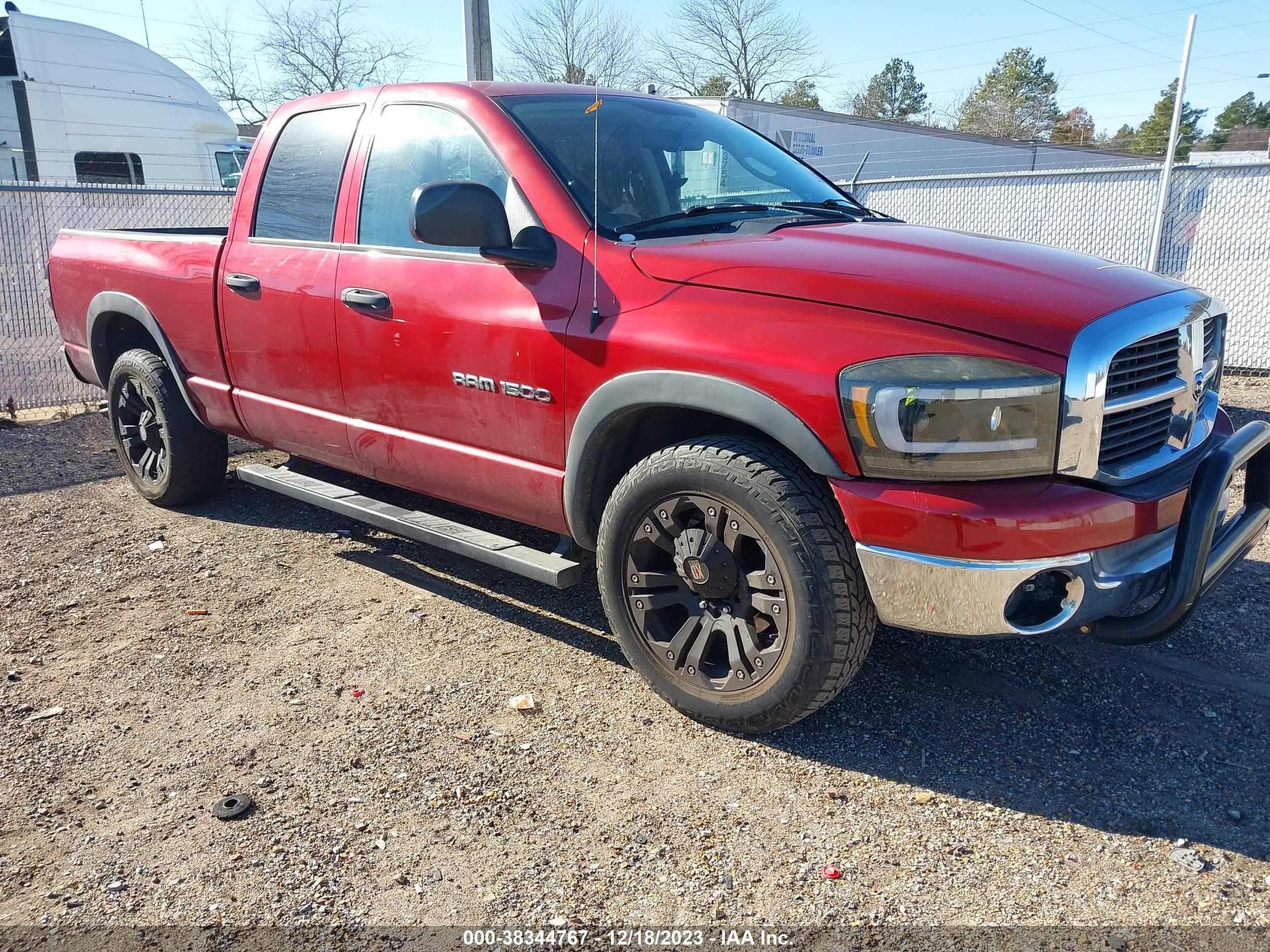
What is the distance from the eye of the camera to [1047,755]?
3008mm

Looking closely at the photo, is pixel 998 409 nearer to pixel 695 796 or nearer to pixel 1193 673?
pixel 695 796

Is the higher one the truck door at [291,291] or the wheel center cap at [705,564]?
the truck door at [291,291]

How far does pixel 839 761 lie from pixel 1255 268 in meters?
7.92

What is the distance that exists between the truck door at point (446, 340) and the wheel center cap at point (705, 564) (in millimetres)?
574

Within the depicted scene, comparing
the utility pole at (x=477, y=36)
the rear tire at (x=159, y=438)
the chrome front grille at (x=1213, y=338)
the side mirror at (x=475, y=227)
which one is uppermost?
the utility pole at (x=477, y=36)

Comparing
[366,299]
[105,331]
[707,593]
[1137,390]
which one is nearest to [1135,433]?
[1137,390]

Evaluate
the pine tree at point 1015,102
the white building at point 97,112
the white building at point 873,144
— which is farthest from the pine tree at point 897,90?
the white building at point 97,112

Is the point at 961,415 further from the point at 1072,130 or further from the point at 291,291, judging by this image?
the point at 1072,130

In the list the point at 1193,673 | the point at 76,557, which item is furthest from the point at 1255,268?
the point at 76,557

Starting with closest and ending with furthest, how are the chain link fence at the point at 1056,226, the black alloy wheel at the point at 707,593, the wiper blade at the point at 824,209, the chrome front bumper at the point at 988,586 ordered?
the chrome front bumper at the point at 988,586, the black alloy wheel at the point at 707,593, the wiper blade at the point at 824,209, the chain link fence at the point at 1056,226

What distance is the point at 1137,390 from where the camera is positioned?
9.02ft

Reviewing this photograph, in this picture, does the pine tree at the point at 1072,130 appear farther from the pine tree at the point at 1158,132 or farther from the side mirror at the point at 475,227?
the side mirror at the point at 475,227

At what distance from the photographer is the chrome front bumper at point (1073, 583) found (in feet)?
8.39

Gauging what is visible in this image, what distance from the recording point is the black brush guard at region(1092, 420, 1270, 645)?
2680 mm
